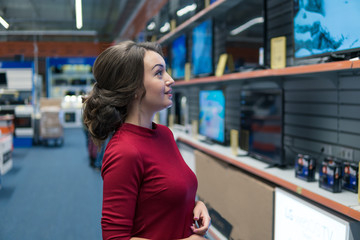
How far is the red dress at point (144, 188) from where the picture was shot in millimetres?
904

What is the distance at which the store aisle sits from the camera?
10.2 ft

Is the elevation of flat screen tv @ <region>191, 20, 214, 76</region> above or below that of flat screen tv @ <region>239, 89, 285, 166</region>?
above

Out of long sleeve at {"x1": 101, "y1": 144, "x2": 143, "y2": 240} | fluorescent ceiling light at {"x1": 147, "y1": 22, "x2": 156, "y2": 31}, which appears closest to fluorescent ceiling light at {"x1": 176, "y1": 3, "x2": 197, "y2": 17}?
fluorescent ceiling light at {"x1": 147, "y1": 22, "x2": 156, "y2": 31}

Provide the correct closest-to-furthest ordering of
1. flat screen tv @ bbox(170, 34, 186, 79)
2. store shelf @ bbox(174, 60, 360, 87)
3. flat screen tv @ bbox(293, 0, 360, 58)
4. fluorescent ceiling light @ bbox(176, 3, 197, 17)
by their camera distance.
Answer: store shelf @ bbox(174, 60, 360, 87) < flat screen tv @ bbox(293, 0, 360, 58) < fluorescent ceiling light @ bbox(176, 3, 197, 17) < flat screen tv @ bbox(170, 34, 186, 79)

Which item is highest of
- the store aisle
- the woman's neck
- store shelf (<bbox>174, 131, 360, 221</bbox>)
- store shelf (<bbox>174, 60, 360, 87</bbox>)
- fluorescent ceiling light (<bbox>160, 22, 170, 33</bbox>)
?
fluorescent ceiling light (<bbox>160, 22, 170, 33</bbox>)

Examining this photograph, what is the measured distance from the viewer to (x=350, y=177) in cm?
154

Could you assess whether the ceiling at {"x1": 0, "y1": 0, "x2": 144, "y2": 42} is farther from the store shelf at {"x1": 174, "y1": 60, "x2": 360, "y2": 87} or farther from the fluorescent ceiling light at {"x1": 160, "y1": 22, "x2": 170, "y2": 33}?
the store shelf at {"x1": 174, "y1": 60, "x2": 360, "y2": 87}

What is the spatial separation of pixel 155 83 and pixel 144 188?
0.34m

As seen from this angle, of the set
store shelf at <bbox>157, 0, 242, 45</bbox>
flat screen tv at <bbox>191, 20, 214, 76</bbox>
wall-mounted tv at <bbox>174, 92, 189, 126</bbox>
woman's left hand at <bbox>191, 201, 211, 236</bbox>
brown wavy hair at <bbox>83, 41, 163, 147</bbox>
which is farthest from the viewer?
wall-mounted tv at <bbox>174, 92, 189, 126</bbox>

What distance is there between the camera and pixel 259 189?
1974 mm

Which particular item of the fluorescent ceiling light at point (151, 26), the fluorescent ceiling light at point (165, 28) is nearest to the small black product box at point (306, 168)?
the fluorescent ceiling light at point (165, 28)

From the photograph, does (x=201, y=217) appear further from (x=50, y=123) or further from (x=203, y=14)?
(x=50, y=123)

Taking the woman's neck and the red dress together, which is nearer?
the red dress

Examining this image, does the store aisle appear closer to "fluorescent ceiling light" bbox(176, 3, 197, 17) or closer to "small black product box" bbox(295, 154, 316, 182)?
"small black product box" bbox(295, 154, 316, 182)
